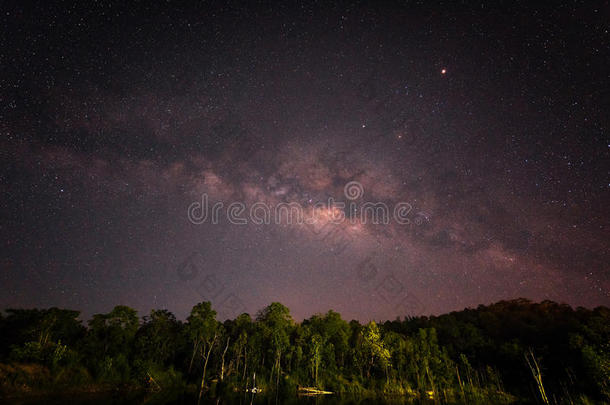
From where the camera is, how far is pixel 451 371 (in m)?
51.3

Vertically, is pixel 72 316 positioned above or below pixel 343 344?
above

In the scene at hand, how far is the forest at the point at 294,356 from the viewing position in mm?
Answer: 38062

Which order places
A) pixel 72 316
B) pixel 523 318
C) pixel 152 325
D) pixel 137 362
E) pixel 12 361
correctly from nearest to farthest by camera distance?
pixel 12 361 < pixel 137 362 < pixel 72 316 < pixel 152 325 < pixel 523 318

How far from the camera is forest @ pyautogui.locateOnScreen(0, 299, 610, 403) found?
125 feet

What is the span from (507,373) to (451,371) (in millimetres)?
11458

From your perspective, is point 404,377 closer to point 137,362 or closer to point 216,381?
point 216,381

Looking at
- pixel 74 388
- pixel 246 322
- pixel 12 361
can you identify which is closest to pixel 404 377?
pixel 246 322

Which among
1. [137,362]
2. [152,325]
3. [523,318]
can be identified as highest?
[523,318]

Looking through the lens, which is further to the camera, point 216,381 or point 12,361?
point 216,381

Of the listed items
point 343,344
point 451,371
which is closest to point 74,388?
point 343,344

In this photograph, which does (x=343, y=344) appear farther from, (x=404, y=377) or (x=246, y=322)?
(x=246, y=322)

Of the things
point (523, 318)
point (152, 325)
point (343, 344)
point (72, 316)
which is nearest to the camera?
point (72, 316)

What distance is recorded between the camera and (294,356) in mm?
52750

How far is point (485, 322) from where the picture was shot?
74.3 metres
